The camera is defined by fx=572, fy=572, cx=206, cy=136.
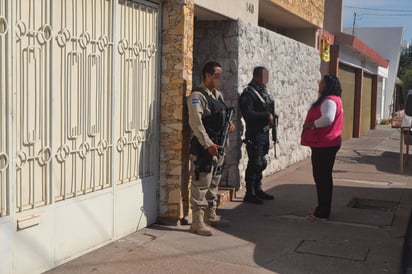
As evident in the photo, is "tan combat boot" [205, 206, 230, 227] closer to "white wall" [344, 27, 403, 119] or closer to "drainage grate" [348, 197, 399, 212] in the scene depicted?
"drainage grate" [348, 197, 399, 212]

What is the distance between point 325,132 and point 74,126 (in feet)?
10.3

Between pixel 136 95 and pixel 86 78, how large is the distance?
0.90 m

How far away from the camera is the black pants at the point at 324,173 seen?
6.88 meters

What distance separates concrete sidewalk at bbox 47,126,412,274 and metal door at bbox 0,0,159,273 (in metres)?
0.35

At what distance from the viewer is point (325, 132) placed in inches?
268

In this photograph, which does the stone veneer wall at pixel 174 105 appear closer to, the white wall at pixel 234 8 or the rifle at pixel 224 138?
the rifle at pixel 224 138

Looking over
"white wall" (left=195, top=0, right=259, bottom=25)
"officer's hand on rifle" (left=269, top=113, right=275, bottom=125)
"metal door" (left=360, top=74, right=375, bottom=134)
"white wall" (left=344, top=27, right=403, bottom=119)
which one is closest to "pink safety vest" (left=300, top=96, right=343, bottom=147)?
"officer's hand on rifle" (left=269, top=113, right=275, bottom=125)

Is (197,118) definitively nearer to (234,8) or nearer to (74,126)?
(74,126)

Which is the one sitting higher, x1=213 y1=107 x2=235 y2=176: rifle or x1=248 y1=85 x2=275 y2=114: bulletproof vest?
x1=248 y1=85 x2=275 y2=114: bulletproof vest

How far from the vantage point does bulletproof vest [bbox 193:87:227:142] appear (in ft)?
19.8

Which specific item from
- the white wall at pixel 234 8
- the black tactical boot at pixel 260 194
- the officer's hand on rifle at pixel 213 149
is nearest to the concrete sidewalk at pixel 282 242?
the black tactical boot at pixel 260 194

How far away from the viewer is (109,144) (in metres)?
5.53

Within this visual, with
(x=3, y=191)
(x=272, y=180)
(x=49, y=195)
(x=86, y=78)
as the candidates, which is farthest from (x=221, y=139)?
(x=272, y=180)

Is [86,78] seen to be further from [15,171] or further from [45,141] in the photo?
[15,171]
